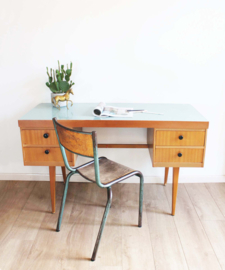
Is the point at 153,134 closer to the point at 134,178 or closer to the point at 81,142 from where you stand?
the point at 81,142

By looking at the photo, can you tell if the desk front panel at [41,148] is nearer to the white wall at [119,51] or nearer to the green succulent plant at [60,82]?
the green succulent plant at [60,82]

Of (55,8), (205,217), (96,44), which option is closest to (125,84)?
(96,44)

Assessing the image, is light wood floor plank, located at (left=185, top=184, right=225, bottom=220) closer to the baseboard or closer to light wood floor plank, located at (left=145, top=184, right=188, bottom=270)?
the baseboard

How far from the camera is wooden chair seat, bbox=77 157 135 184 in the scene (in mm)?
1623

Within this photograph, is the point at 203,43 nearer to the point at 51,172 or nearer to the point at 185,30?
the point at 185,30

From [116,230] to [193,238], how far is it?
510 millimetres

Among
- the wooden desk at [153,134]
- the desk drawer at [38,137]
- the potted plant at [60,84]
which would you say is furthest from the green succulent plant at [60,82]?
the desk drawer at [38,137]

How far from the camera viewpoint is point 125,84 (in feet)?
7.42

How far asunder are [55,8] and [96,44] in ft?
1.38

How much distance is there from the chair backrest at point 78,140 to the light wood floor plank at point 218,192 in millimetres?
1254

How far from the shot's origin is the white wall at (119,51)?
211 cm

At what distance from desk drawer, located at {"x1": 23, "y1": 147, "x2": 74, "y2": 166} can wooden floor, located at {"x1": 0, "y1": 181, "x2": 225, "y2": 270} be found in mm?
426

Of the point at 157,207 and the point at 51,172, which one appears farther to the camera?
the point at 157,207

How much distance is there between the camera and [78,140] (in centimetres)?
144
